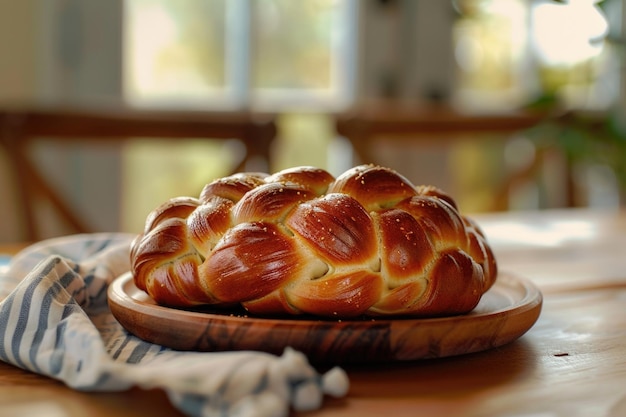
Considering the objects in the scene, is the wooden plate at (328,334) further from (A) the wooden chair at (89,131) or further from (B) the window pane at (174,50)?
(B) the window pane at (174,50)

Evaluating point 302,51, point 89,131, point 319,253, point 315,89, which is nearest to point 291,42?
point 302,51

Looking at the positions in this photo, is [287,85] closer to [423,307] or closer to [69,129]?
[69,129]

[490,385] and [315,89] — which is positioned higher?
[315,89]

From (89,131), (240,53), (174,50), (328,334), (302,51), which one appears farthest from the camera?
(302,51)

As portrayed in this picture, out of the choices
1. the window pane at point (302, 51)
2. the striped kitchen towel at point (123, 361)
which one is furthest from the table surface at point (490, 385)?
the window pane at point (302, 51)

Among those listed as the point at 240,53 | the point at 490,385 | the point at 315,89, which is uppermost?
the point at 240,53

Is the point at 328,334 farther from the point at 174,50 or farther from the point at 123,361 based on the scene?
the point at 174,50

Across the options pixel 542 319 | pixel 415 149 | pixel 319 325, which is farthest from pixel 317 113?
pixel 319 325
